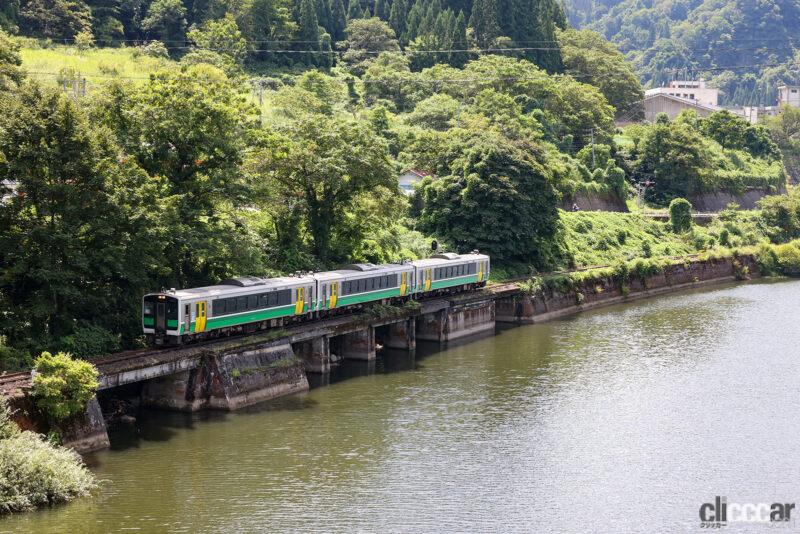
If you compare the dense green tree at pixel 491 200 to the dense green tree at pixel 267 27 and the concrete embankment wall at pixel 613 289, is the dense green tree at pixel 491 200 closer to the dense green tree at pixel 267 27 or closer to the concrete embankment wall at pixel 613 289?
the concrete embankment wall at pixel 613 289

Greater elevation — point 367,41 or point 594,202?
point 367,41

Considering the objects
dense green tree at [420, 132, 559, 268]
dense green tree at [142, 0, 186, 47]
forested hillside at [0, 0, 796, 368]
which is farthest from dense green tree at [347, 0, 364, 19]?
dense green tree at [420, 132, 559, 268]

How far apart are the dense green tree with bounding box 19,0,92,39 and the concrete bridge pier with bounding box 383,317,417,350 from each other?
52.2m

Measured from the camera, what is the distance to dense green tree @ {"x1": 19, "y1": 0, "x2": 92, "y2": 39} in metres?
94.6

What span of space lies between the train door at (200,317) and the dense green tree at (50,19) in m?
60.2

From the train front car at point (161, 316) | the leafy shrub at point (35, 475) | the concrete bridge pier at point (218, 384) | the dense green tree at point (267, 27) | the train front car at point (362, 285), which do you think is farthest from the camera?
the dense green tree at point (267, 27)

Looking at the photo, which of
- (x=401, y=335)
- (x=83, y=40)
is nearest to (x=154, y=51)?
(x=83, y=40)

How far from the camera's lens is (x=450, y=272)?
210 ft

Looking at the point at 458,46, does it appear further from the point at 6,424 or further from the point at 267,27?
the point at 6,424

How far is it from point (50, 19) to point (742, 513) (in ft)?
261

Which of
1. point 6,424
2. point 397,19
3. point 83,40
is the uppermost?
point 397,19

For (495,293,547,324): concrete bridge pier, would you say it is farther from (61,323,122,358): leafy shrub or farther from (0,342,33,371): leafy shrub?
(0,342,33,371): leafy shrub

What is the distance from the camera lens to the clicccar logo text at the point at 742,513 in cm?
3341

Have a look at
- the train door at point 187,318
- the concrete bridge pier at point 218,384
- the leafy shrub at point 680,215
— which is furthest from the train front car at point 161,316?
the leafy shrub at point 680,215
